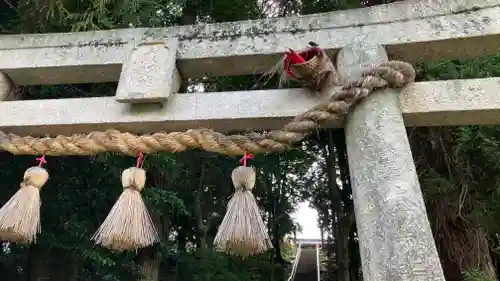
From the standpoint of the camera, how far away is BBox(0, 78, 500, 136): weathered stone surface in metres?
1.45

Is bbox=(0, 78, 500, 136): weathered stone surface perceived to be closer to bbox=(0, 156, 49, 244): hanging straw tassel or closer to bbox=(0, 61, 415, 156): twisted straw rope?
bbox=(0, 61, 415, 156): twisted straw rope

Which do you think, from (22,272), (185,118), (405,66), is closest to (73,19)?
(185,118)

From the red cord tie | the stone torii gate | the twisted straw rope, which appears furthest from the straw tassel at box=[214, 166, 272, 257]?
the red cord tie

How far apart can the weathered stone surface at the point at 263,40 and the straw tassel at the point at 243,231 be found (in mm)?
610

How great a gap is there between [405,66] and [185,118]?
0.80 m

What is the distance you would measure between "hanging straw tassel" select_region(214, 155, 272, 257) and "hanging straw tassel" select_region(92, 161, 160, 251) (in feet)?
0.81

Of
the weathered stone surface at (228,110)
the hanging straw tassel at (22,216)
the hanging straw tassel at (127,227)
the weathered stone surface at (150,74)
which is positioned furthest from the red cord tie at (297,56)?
the hanging straw tassel at (22,216)

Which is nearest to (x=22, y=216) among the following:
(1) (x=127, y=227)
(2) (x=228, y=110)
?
(1) (x=127, y=227)

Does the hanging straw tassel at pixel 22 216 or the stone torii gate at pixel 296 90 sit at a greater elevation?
the stone torii gate at pixel 296 90

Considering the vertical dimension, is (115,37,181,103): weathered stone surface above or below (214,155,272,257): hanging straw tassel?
above

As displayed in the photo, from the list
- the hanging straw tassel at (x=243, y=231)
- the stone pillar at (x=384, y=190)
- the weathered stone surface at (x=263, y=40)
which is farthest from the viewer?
the weathered stone surface at (x=263, y=40)

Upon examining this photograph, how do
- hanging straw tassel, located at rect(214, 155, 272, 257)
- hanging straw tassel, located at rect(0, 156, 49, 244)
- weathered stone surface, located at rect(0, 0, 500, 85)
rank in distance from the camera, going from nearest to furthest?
1. hanging straw tassel, located at rect(214, 155, 272, 257)
2. hanging straw tassel, located at rect(0, 156, 49, 244)
3. weathered stone surface, located at rect(0, 0, 500, 85)

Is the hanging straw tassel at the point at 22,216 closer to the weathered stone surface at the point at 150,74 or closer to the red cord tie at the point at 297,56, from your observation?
the weathered stone surface at the point at 150,74

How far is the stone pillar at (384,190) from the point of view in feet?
3.84
